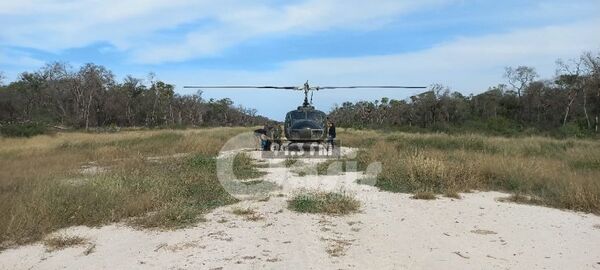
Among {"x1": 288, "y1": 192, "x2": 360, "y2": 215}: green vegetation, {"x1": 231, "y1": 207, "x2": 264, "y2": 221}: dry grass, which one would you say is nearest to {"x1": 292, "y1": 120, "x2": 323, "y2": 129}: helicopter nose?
{"x1": 288, "y1": 192, "x2": 360, "y2": 215}: green vegetation

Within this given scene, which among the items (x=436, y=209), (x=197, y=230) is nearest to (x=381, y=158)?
(x=436, y=209)

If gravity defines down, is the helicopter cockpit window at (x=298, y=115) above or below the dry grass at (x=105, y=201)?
above

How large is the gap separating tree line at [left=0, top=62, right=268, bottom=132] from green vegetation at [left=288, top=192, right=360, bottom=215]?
5117cm

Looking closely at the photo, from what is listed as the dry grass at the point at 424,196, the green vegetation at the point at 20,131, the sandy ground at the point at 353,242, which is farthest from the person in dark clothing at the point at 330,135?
the green vegetation at the point at 20,131

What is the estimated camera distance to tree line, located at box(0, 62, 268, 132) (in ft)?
198

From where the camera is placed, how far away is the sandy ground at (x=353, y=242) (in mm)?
5840

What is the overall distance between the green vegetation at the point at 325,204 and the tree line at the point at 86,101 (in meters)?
51.2

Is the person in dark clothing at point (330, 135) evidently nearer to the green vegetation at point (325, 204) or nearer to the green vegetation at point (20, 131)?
the green vegetation at point (325, 204)

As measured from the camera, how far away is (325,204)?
8.79m

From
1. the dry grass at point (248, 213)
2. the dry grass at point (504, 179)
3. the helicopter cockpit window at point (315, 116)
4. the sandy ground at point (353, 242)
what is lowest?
the sandy ground at point (353, 242)

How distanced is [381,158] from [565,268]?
32.8 ft

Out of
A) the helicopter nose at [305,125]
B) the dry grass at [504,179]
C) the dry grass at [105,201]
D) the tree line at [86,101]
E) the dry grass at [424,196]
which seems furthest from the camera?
the tree line at [86,101]

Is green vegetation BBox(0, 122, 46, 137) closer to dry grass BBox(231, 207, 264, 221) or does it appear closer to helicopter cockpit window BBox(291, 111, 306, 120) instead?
helicopter cockpit window BBox(291, 111, 306, 120)

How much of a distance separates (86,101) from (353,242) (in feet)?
204
